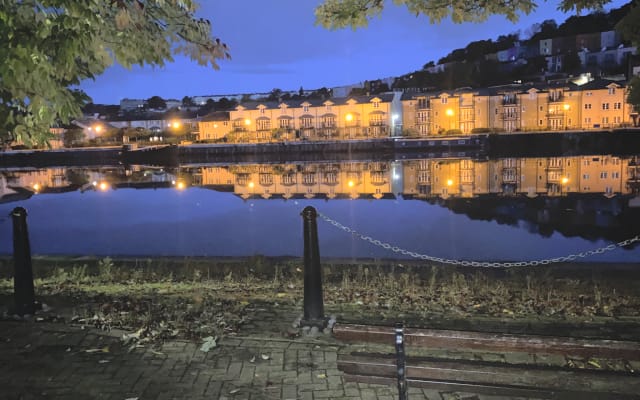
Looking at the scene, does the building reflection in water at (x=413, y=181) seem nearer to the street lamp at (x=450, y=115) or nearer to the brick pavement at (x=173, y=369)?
the brick pavement at (x=173, y=369)

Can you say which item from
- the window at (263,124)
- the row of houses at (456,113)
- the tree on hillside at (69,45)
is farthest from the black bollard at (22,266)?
the window at (263,124)

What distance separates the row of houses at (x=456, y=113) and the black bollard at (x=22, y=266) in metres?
84.9

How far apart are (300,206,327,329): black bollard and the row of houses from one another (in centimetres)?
8475

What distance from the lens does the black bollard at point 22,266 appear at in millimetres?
6156

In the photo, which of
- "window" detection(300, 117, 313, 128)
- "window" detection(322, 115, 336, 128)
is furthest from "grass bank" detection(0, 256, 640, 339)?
"window" detection(300, 117, 313, 128)

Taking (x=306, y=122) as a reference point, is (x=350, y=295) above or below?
below

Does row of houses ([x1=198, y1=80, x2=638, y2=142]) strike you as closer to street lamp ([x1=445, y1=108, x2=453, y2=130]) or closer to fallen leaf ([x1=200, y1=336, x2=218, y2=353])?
street lamp ([x1=445, y1=108, x2=453, y2=130])

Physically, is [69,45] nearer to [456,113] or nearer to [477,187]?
[477,187]

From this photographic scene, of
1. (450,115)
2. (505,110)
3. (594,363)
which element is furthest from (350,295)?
(505,110)

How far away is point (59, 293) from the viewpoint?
7930 mm

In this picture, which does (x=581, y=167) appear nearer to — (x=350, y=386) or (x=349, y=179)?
(x=349, y=179)

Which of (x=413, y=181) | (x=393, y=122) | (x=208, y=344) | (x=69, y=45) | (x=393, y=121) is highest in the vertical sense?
(x=393, y=121)

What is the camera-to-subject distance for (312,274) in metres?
5.82

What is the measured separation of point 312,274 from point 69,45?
3.34m
